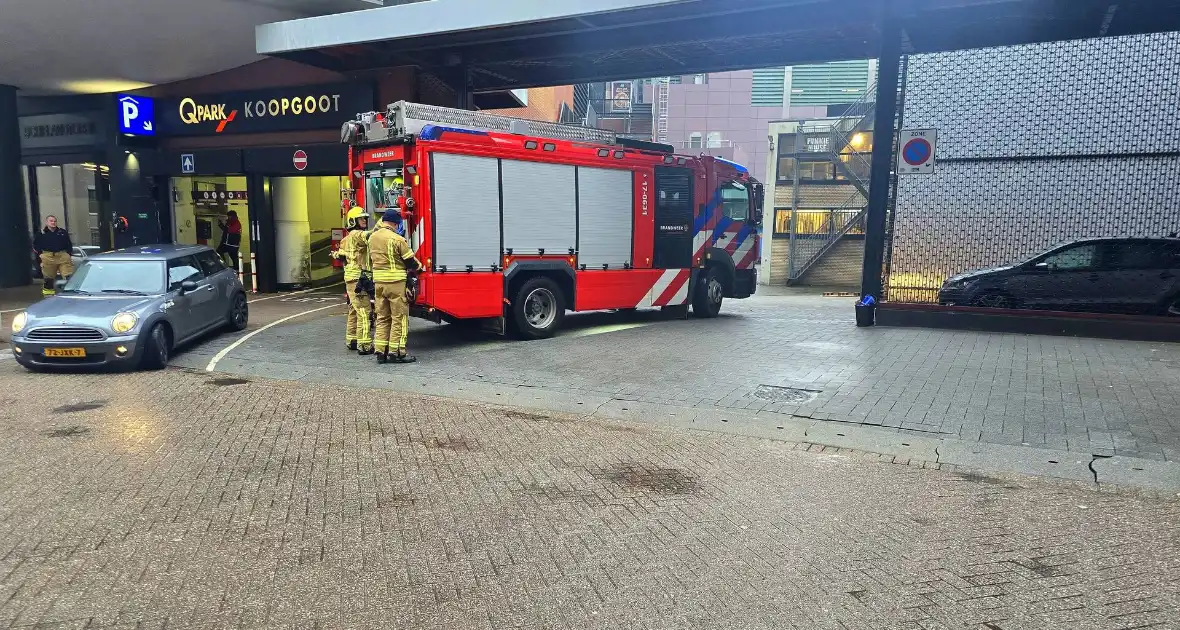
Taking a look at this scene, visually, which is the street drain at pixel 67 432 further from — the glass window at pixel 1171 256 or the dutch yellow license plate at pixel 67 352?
the glass window at pixel 1171 256

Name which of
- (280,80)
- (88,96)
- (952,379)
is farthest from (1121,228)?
(88,96)

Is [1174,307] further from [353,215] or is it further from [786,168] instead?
[786,168]

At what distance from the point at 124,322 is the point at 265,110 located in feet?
32.9

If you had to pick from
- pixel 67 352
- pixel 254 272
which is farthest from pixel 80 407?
pixel 254 272

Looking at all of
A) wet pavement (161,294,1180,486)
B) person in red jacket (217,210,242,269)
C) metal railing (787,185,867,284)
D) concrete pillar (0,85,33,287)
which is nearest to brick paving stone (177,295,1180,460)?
wet pavement (161,294,1180,486)

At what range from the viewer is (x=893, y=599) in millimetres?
3402

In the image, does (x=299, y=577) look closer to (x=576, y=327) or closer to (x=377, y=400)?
(x=377, y=400)

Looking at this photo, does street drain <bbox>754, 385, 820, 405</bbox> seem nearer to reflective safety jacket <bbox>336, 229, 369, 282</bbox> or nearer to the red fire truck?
the red fire truck

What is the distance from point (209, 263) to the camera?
1102cm

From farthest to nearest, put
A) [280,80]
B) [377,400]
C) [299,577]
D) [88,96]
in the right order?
[88,96]
[280,80]
[377,400]
[299,577]

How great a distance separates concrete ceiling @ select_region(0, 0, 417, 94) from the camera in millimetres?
13469

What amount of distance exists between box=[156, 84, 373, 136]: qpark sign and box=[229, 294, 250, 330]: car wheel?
592 cm

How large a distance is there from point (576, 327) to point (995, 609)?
9239 millimetres

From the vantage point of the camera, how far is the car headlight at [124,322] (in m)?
8.50
